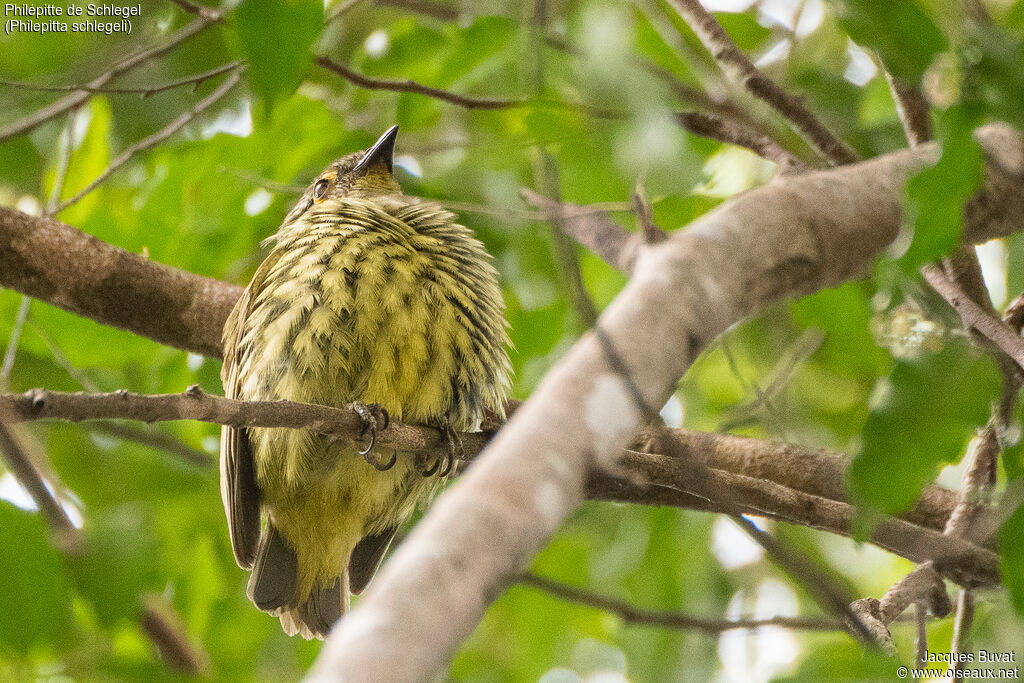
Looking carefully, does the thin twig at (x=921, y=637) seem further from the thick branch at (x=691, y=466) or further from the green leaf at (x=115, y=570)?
the green leaf at (x=115, y=570)

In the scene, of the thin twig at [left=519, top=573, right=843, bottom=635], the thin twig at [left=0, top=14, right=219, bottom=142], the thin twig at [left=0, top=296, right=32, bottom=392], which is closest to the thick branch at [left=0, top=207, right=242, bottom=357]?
the thin twig at [left=0, top=296, right=32, bottom=392]

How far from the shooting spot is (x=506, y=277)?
11.6ft

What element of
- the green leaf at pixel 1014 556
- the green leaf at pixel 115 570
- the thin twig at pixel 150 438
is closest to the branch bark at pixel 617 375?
the green leaf at pixel 1014 556

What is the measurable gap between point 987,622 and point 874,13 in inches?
53.6

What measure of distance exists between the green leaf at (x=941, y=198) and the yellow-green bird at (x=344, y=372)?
1.55 meters

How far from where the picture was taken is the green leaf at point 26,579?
6.11ft

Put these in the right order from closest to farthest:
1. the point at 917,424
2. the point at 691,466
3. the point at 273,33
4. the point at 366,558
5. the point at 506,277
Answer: the point at 917,424 < the point at 691,466 < the point at 273,33 < the point at 366,558 < the point at 506,277

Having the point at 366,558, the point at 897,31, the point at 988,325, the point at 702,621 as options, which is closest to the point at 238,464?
the point at 366,558

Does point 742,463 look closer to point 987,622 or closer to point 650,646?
point 650,646

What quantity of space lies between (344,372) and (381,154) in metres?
1.21

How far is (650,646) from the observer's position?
2949mm

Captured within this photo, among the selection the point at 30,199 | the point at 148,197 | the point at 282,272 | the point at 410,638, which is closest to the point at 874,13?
the point at 410,638

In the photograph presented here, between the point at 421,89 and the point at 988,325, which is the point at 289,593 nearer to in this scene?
the point at 421,89

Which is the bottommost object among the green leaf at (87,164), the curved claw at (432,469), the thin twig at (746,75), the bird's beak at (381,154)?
the curved claw at (432,469)
